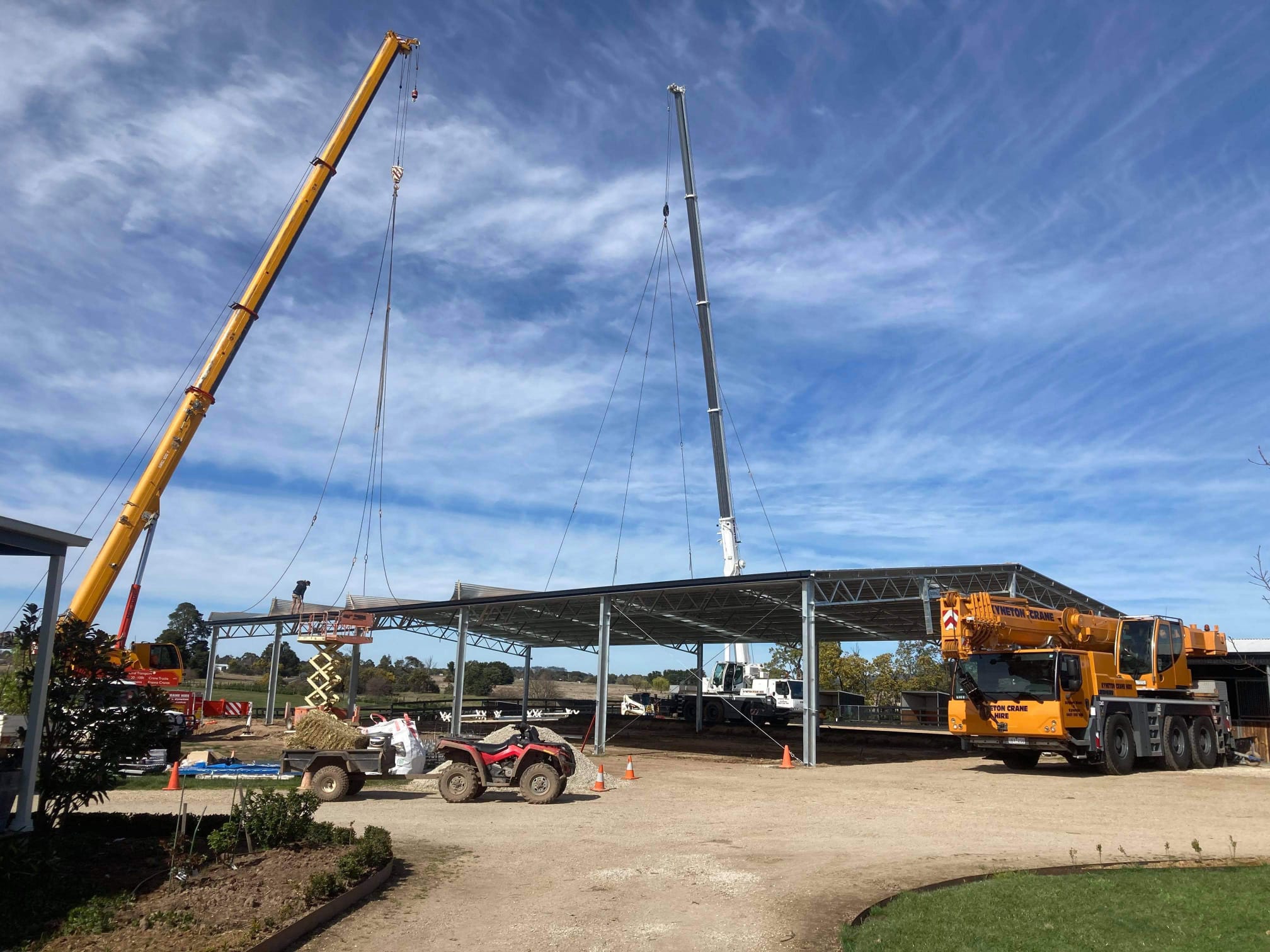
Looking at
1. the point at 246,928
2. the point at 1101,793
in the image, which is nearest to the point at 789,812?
the point at 1101,793

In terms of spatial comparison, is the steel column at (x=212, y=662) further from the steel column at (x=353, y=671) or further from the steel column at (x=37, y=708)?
the steel column at (x=37, y=708)

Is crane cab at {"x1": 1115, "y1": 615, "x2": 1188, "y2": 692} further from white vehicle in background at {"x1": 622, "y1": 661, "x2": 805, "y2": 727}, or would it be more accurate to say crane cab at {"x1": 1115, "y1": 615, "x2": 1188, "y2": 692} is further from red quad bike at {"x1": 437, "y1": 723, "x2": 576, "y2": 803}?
white vehicle in background at {"x1": 622, "y1": 661, "x2": 805, "y2": 727}

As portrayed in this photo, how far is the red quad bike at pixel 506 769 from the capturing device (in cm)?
1673

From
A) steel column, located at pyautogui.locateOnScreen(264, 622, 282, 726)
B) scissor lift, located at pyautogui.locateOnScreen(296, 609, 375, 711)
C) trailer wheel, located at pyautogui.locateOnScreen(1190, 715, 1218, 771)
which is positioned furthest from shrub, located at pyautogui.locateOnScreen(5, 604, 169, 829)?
steel column, located at pyautogui.locateOnScreen(264, 622, 282, 726)

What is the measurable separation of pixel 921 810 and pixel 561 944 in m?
10.4

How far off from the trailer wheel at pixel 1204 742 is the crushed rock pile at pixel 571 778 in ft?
47.9

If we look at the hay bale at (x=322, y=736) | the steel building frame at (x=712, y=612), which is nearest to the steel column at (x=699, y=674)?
the steel building frame at (x=712, y=612)

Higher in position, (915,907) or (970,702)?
(970,702)

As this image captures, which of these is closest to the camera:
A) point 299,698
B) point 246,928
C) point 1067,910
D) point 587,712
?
point 246,928

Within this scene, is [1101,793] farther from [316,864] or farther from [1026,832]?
[316,864]

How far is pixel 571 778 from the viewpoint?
2038 cm

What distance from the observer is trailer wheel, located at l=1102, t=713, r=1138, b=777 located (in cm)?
2080

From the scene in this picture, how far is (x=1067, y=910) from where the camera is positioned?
8281 mm

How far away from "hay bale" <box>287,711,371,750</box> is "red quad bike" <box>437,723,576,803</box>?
3544mm
